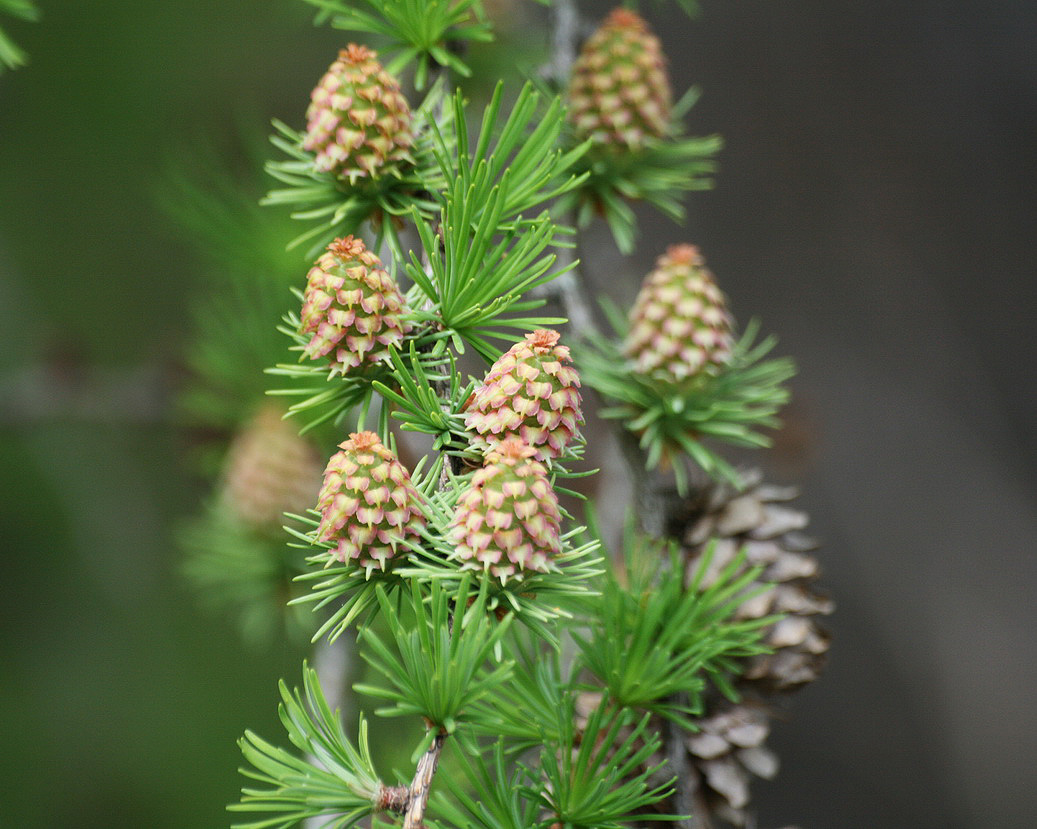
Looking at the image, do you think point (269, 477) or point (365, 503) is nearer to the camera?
point (365, 503)

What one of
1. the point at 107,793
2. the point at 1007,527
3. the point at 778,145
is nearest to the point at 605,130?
the point at 778,145

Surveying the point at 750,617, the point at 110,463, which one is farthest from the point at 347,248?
the point at 110,463

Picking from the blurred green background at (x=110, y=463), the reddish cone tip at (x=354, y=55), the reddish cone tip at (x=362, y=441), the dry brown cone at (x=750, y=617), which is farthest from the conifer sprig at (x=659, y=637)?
the blurred green background at (x=110, y=463)

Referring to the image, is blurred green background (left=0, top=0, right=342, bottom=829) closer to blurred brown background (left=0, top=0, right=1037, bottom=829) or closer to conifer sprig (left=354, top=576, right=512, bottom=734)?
blurred brown background (left=0, top=0, right=1037, bottom=829)

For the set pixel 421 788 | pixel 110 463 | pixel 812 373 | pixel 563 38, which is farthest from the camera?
pixel 110 463

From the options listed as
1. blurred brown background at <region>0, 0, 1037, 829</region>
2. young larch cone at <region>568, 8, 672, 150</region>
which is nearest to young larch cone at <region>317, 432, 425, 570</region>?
young larch cone at <region>568, 8, 672, 150</region>

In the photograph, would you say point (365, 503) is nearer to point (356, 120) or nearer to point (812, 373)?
point (356, 120)
